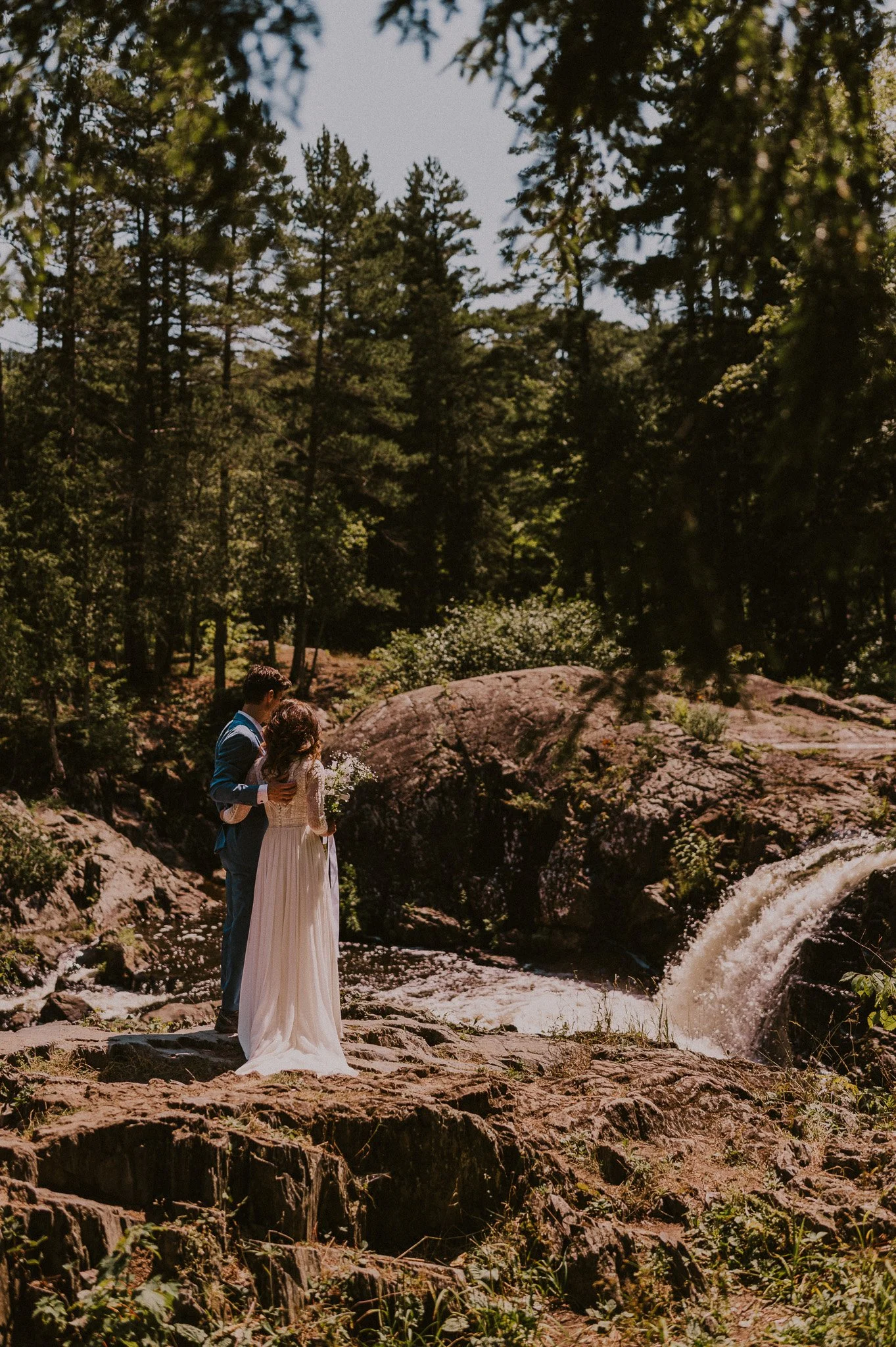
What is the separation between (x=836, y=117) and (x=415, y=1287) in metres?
4.69

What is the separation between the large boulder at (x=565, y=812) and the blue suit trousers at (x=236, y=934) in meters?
5.29

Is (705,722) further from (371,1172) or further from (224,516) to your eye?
(224,516)

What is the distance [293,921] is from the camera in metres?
6.18

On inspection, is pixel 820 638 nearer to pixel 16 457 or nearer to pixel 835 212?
pixel 16 457

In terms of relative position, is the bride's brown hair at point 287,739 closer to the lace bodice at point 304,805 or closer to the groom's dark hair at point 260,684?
the lace bodice at point 304,805

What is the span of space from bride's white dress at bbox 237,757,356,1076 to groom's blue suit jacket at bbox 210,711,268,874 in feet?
0.77

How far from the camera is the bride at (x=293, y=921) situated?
5906mm

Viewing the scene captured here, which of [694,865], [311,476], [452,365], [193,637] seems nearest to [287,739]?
[694,865]

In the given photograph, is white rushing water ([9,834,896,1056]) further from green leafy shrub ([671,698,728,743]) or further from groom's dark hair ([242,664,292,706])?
groom's dark hair ([242,664,292,706])

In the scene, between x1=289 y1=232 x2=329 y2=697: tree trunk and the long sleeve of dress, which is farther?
x1=289 y1=232 x2=329 y2=697: tree trunk

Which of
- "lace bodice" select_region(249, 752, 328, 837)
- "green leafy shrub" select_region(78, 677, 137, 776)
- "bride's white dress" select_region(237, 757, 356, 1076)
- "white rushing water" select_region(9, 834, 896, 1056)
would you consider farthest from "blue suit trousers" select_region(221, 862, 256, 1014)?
"green leafy shrub" select_region(78, 677, 137, 776)

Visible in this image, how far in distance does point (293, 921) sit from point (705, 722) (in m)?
8.56

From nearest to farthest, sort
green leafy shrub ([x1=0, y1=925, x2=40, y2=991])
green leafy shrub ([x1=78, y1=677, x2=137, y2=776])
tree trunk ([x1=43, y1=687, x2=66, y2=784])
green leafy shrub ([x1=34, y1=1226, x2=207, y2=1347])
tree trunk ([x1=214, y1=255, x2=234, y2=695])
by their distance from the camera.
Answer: green leafy shrub ([x1=34, y1=1226, x2=207, y2=1347]) → green leafy shrub ([x1=0, y1=925, x2=40, y2=991]) → tree trunk ([x1=43, y1=687, x2=66, y2=784]) → green leafy shrub ([x1=78, y1=677, x2=137, y2=776]) → tree trunk ([x1=214, y1=255, x2=234, y2=695])

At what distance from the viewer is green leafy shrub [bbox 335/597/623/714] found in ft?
59.5
